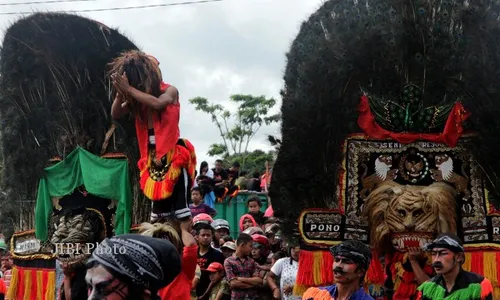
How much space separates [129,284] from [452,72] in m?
4.38

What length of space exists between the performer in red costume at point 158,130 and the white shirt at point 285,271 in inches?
73.8

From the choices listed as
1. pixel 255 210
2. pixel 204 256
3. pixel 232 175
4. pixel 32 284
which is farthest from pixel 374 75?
pixel 232 175

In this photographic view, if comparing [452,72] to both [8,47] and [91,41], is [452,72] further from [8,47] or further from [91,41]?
[8,47]

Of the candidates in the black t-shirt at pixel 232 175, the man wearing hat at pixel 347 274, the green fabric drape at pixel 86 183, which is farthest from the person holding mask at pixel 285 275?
the black t-shirt at pixel 232 175

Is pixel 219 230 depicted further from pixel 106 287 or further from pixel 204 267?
pixel 106 287

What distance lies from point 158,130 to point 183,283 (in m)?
1.12

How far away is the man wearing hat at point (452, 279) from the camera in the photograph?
528cm

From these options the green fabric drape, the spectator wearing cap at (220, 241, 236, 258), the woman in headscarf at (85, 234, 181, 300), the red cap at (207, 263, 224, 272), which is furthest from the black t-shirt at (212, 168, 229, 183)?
the woman in headscarf at (85, 234, 181, 300)

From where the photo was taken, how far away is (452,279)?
5.35 metres

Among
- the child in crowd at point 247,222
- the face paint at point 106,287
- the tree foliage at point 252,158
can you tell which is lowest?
the face paint at point 106,287

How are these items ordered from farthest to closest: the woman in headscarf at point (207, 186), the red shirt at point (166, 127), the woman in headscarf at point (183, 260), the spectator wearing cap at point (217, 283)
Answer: the woman in headscarf at point (207, 186), the spectator wearing cap at point (217, 283), the red shirt at point (166, 127), the woman in headscarf at point (183, 260)

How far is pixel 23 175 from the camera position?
7.30 meters

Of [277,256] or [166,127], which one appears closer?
[166,127]

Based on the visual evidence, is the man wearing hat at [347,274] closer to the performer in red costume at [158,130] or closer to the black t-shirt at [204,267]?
the performer in red costume at [158,130]
